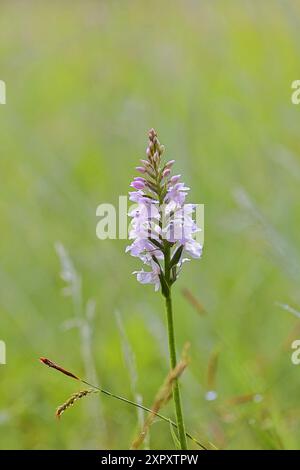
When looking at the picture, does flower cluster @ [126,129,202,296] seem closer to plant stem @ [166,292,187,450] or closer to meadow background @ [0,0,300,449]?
plant stem @ [166,292,187,450]

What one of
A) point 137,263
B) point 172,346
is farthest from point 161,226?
point 137,263

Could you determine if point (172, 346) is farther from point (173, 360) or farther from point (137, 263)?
point (137, 263)

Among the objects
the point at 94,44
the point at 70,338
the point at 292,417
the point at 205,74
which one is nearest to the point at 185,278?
the point at 70,338

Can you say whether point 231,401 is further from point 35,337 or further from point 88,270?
point 88,270

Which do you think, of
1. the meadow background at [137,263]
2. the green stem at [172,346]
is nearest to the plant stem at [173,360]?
the green stem at [172,346]

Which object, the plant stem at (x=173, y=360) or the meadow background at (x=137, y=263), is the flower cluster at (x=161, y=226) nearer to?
the plant stem at (x=173, y=360)

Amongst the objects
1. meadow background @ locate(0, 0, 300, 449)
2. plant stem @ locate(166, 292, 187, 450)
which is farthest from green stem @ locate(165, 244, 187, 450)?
meadow background @ locate(0, 0, 300, 449)
